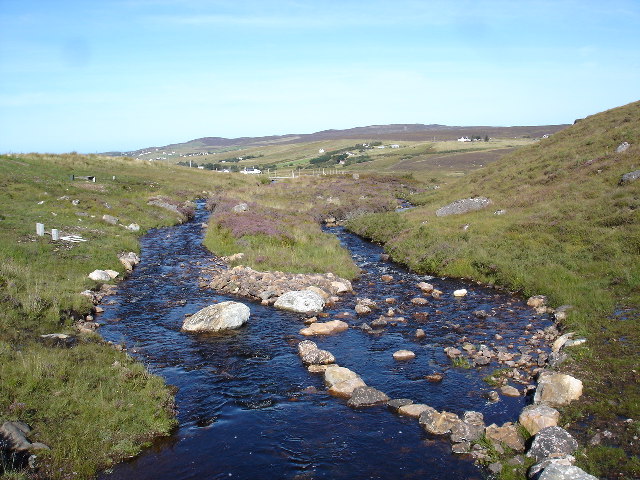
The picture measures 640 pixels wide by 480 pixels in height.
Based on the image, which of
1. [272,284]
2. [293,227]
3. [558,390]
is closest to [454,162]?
[293,227]

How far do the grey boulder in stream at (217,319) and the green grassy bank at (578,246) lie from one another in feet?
40.7

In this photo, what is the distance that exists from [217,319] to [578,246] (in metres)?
20.7

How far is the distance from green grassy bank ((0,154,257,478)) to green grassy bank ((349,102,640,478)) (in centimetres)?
1101

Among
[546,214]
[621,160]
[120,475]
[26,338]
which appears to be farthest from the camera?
[621,160]

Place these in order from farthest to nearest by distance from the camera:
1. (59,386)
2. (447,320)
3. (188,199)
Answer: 1. (188,199)
2. (447,320)
3. (59,386)

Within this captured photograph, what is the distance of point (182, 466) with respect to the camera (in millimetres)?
10828

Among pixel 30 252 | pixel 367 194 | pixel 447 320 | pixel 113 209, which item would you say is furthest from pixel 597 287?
pixel 367 194

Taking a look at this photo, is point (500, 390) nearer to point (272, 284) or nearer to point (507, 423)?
point (507, 423)

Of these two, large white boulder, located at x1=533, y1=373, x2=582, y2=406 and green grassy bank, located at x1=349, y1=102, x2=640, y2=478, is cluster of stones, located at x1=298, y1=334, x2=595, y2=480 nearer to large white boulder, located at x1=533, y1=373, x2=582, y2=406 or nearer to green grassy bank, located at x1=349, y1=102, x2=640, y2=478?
large white boulder, located at x1=533, y1=373, x2=582, y2=406

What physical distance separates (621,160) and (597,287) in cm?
2037

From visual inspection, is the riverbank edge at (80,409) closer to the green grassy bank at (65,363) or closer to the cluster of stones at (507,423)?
the green grassy bank at (65,363)

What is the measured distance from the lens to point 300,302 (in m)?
22.2

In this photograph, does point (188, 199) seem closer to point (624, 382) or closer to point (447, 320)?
point (447, 320)

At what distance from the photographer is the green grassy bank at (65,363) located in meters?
11.0
